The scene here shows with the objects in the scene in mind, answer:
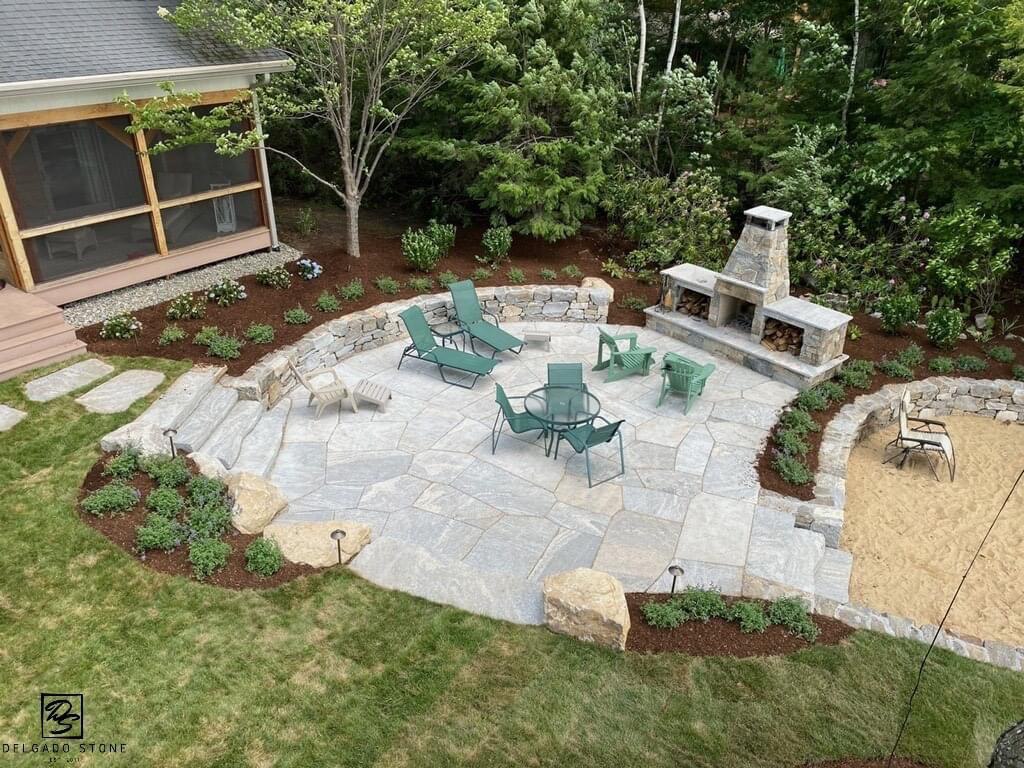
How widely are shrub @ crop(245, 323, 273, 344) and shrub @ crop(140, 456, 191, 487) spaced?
2.77 m

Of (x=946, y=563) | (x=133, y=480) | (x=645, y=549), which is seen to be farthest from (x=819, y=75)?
(x=133, y=480)

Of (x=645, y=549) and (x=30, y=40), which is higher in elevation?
(x=30, y=40)

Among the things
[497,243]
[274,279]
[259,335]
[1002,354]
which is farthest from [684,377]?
[274,279]

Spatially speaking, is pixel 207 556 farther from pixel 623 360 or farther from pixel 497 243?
pixel 497 243

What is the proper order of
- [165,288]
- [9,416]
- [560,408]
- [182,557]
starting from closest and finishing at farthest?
[182,557] → [9,416] → [560,408] → [165,288]

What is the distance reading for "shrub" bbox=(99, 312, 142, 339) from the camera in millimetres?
9297

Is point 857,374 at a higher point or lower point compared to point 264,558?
lower

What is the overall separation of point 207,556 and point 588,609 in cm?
302

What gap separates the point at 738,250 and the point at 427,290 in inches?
176

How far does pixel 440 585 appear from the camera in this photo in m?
6.12

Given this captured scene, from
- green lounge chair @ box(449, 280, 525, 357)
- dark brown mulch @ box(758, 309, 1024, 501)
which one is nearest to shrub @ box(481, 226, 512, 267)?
green lounge chair @ box(449, 280, 525, 357)

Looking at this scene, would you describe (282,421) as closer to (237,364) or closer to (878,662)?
(237,364)

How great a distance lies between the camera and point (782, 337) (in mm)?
10023

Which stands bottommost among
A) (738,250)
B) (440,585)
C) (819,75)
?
(440,585)
